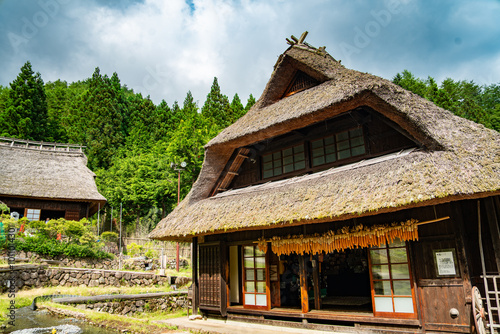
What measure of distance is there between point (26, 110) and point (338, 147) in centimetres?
3183

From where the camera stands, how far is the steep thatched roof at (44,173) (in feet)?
68.9

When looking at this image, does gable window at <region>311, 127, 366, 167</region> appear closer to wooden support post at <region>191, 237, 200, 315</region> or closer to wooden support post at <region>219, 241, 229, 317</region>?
wooden support post at <region>219, 241, 229, 317</region>

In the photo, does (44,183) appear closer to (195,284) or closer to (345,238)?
(195,284)

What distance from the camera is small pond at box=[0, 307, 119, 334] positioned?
23.3 feet

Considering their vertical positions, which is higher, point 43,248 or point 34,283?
point 43,248

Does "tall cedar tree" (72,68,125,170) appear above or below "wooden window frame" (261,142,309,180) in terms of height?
above

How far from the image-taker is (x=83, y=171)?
2472 centimetres

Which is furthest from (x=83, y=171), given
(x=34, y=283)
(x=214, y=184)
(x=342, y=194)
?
(x=342, y=194)

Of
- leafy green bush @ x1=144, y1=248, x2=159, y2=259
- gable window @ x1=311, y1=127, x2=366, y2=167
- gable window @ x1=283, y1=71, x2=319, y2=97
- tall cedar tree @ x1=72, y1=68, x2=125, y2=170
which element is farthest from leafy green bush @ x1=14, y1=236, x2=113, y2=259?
tall cedar tree @ x1=72, y1=68, x2=125, y2=170

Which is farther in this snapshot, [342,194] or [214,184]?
[214,184]

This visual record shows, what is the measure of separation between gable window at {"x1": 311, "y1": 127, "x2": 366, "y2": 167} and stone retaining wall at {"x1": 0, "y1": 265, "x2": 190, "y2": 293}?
10130 millimetres

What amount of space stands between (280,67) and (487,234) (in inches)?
267

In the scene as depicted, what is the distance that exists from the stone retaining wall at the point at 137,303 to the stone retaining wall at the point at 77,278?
3.42m

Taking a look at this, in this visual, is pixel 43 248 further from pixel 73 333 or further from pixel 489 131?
pixel 489 131
